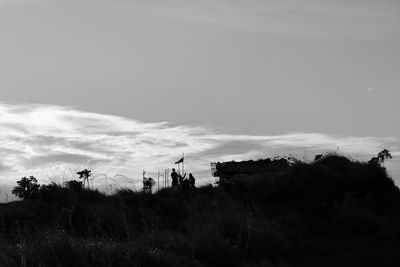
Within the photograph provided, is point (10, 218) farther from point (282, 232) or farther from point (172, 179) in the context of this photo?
point (172, 179)

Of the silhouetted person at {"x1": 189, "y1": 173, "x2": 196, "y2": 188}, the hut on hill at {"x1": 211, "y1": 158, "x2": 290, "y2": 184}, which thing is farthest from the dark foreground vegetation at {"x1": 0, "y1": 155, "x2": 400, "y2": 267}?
the hut on hill at {"x1": 211, "y1": 158, "x2": 290, "y2": 184}

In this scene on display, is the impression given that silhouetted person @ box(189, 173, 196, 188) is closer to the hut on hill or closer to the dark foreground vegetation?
the dark foreground vegetation

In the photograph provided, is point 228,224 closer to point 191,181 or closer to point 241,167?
point 191,181

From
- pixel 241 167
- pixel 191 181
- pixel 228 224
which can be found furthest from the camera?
pixel 241 167

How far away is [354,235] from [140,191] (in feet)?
26.5

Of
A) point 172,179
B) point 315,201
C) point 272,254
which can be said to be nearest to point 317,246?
point 272,254

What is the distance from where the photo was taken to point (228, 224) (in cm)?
1195

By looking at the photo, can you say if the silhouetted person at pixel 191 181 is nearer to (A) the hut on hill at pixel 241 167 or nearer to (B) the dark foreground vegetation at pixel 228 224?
(B) the dark foreground vegetation at pixel 228 224

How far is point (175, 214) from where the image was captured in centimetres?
1794

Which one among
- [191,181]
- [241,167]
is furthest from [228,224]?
[241,167]

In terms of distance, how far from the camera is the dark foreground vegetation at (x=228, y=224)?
833cm

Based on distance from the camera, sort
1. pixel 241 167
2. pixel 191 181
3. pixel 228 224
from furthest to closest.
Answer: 1. pixel 241 167
2. pixel 191 181
3. pixel 228 224

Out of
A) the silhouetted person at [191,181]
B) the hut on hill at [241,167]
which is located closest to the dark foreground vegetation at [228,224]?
the silhouetted person at [191,181]

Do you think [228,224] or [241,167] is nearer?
[228,224]
